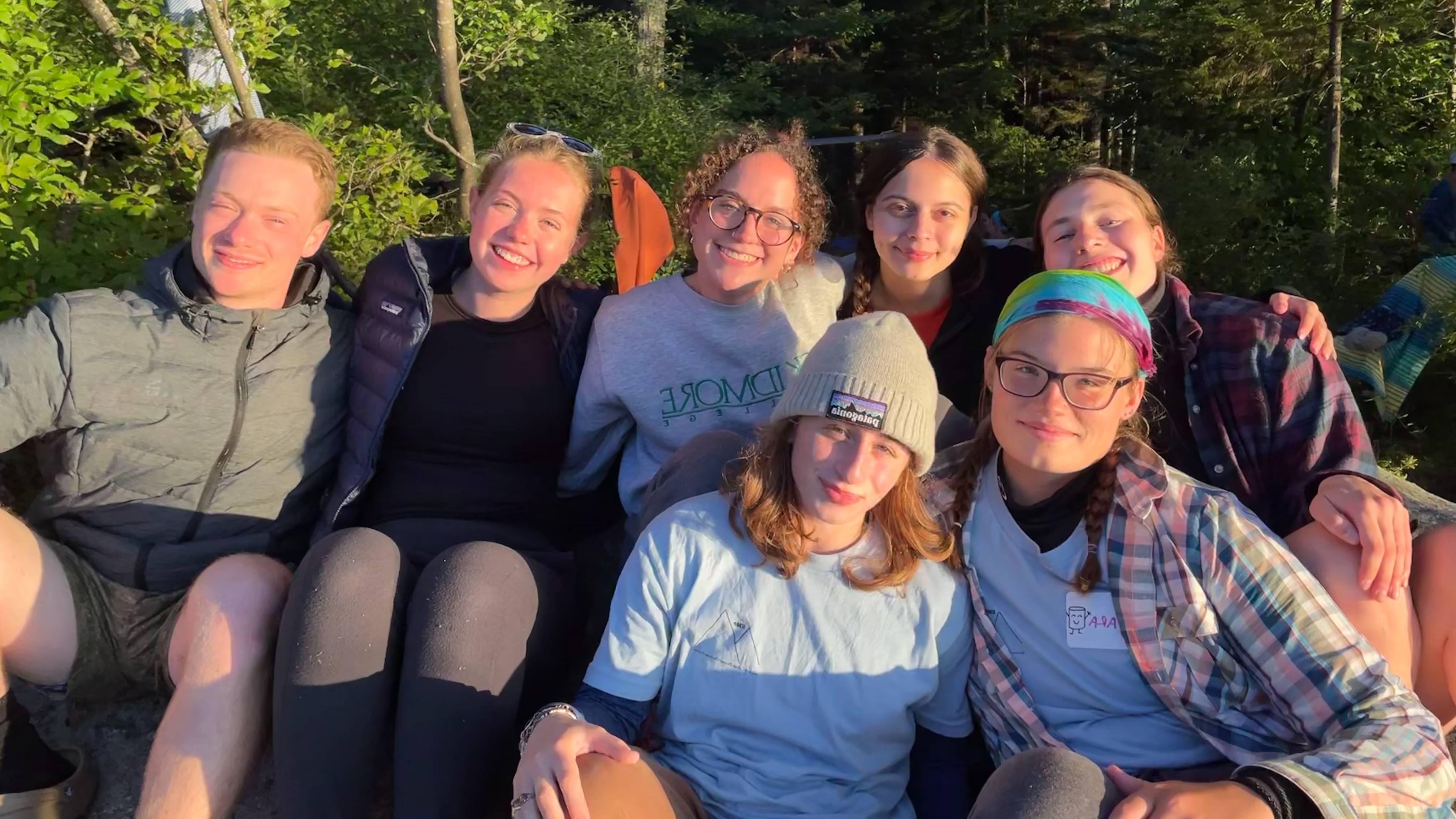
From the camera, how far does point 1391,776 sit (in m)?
1.68

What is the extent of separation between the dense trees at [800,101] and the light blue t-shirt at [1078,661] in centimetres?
294

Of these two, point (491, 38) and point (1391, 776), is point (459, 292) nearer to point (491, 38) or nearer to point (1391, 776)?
point (1391, 776)

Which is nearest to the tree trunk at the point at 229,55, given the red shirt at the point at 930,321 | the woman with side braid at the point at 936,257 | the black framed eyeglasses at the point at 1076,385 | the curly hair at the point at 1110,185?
the woman with side braid at the point at 936,257

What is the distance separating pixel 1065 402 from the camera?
2047 millimetres

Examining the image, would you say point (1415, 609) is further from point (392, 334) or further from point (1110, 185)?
point (392, 334)

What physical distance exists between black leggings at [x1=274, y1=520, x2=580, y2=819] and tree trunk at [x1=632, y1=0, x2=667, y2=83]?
7.99m

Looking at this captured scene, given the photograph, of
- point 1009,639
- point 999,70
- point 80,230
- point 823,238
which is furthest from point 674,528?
point 999,70

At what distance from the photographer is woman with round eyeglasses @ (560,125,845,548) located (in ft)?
9.09

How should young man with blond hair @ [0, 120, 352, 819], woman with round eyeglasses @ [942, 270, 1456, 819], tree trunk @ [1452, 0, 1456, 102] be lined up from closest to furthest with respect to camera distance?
1. woman with round eyeglasses @ [942, 270, 1456, 819]
2. young man with blond hair @ [0, 120, 352, 819]
3. tree trunk @ [1452, 0, 1456, 102]

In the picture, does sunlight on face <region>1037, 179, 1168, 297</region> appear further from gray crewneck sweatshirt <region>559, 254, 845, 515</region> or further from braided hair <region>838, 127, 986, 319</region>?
gray crewneck sweatshirt <region>559, 254, 845, 515</region>

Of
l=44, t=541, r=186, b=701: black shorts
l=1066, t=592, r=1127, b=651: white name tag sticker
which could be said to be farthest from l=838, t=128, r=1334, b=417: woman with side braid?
l=44, t=541, r=186, b=701: black shorts

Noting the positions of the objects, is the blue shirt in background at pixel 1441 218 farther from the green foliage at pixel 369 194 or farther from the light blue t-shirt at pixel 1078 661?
the green foliage at pixel 369 194

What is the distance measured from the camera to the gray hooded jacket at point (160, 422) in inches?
93.6

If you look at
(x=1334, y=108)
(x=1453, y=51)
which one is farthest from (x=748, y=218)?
(x=1453, y=51)
